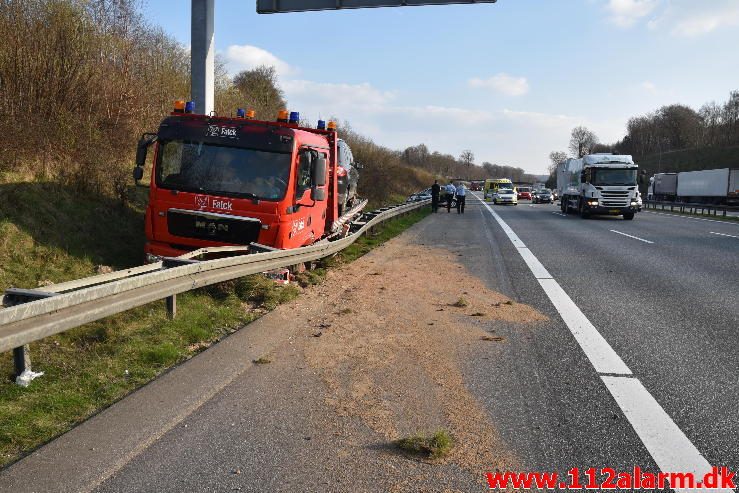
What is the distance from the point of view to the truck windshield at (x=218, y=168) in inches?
352

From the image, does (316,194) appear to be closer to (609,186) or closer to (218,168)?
(218,168)

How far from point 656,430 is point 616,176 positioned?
85.1 ft

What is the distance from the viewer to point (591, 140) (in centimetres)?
15112

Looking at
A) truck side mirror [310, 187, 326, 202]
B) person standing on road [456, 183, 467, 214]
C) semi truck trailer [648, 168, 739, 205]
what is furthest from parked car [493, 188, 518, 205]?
truck side mirror [310, 187, 326, 202]

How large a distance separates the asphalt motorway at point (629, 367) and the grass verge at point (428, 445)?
1.37 ft


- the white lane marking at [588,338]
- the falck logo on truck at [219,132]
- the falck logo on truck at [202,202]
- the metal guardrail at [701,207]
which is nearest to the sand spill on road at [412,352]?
the white lane marking at [588,338]

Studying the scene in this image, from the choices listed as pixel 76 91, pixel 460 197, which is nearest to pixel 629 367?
pixel 76 91

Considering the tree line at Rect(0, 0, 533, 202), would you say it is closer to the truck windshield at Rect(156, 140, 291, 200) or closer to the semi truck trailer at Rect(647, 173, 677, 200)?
the truck windshield at Rect(156, 140, 291, 200)

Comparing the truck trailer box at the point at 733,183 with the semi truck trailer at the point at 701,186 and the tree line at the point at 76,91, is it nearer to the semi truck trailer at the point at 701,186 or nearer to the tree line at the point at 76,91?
the semi truck trailer at the point at 701,186

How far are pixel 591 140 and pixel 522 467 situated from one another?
16159cm

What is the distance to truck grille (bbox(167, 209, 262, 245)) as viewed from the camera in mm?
8703

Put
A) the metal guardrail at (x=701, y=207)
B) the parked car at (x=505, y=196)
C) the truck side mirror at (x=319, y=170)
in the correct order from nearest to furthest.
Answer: the truck side mirror at (x=319, y=170), the metal guardrail at (x=701, y=207), the parked car at (x=505, y=196)

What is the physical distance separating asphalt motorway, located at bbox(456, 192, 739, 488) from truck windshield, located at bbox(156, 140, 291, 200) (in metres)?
3.98

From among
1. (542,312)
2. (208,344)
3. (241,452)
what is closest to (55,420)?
(241,452)
